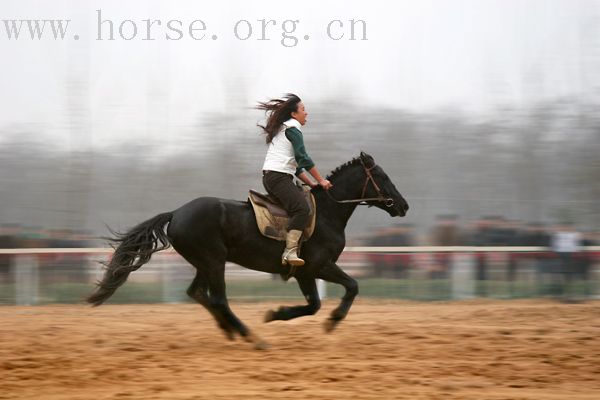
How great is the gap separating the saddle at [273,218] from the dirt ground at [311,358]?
1.14 m

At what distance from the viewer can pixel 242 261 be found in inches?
330

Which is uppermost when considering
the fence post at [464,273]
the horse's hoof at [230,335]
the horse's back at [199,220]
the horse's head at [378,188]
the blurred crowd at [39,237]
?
the horse's head at [378,188]

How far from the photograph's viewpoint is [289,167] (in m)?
8.23

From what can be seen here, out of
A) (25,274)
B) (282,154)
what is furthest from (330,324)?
(25,274)

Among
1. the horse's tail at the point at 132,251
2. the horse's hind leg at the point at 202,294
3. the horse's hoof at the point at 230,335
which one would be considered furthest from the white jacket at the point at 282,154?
the horse's hoof at the point at 230,335

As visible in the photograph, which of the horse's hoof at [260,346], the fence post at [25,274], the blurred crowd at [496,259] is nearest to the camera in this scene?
the horse's hoof at [260,346]

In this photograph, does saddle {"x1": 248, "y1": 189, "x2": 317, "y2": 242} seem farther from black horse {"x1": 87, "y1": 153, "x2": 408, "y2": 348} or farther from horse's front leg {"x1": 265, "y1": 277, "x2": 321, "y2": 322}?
horse's front leg {"x1": 265, "y1": 277, "x2": 321, "y2": 322}

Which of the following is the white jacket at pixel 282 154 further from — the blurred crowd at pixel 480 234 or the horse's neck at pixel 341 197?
the blurred crowd at pixel 480 234

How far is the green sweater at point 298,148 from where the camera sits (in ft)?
26.6

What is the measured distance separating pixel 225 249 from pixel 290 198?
817 millimetres

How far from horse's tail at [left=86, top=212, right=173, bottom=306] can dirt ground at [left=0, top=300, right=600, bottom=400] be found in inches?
26.4

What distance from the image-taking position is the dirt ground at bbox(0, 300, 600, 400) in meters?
6.19

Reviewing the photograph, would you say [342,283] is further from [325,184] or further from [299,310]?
[325,184]

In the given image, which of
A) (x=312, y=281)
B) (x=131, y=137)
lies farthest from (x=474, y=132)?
(x=312, y=281)
